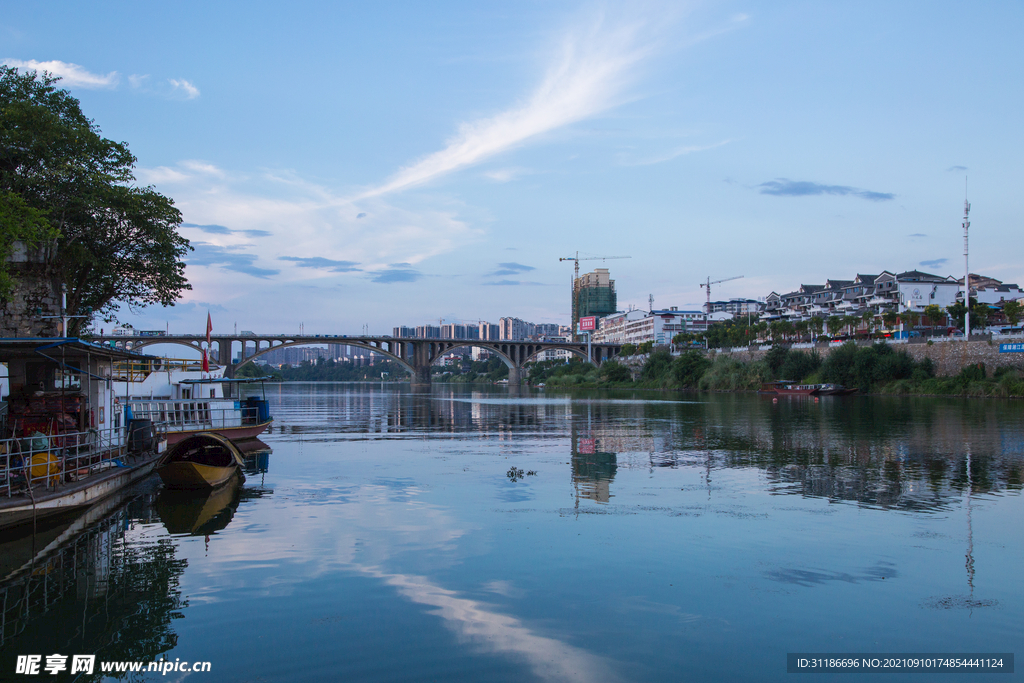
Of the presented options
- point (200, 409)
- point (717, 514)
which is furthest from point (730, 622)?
point (200, 409)

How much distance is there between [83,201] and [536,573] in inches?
1097

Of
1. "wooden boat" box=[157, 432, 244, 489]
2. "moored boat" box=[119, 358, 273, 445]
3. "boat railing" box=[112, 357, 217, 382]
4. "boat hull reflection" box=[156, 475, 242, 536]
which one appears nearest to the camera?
"boat hull reflection" box=[156, 475, 242, 536]

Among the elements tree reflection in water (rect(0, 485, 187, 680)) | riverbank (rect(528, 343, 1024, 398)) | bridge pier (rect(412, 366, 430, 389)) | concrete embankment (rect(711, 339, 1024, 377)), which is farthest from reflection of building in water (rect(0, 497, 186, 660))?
bridge pier (rect(412, 366, 430, 389))

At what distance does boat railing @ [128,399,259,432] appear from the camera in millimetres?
30359

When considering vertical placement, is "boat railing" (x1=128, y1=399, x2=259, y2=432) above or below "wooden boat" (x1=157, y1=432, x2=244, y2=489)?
above

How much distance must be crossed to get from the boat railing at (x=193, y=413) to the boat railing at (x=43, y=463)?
27.2 feet

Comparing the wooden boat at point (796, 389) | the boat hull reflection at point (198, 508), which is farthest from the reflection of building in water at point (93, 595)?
the wooden boat at point (796, 389)

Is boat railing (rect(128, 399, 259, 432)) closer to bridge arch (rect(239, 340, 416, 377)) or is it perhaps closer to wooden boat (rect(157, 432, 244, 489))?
wooden boat (rect(157, 432, 244, 489))

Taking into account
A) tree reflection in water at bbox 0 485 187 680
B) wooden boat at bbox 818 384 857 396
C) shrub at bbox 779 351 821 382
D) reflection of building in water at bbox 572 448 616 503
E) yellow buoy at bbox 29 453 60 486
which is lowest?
reflection of building in water at bbox 572 448 616 503

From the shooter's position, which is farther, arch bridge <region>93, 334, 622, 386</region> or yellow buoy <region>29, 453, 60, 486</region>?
arch bridge <region>93, 334, 622, 386</region>

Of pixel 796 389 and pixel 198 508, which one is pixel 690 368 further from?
pixel 198 508

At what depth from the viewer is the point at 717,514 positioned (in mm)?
17375

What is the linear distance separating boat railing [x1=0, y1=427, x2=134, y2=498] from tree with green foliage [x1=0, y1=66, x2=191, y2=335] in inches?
456

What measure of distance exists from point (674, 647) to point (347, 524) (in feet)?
31.2
